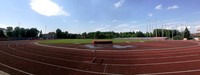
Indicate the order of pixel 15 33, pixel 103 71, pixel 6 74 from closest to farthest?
pixel 6 74, pixel 103 71, pixel 15 33

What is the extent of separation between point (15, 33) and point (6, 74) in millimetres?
89642

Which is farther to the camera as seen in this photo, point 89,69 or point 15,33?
point 15,33

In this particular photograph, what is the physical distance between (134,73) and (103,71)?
181cm

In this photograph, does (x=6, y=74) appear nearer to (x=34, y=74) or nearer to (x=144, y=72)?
(x=34, y=74)

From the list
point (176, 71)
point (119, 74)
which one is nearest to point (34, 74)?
point (119, 74)

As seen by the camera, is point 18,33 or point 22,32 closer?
point 18,33

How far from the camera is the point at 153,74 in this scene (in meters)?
8.65

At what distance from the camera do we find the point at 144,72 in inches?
355

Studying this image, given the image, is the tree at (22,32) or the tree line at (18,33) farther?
the tree at (22,32)

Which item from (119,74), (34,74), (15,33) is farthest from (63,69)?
(15,33)

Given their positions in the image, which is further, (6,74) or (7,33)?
(7,33)

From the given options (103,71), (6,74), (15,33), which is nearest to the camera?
(6,74)

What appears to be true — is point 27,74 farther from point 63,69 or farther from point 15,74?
point 63,69

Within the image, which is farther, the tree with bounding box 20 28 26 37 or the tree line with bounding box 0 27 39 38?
the tree with bounding box 20 28 26 37
